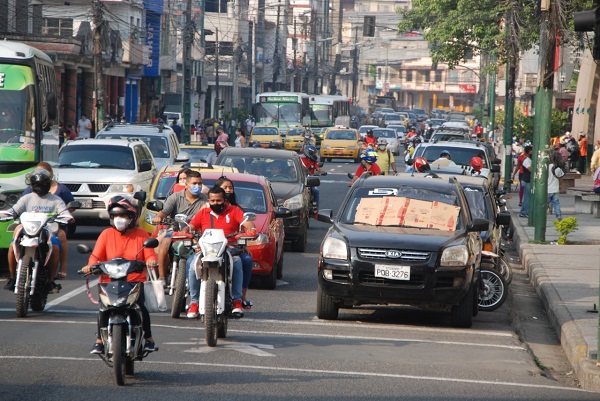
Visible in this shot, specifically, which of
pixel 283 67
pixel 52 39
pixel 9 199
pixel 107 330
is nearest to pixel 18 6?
pixel 52 39

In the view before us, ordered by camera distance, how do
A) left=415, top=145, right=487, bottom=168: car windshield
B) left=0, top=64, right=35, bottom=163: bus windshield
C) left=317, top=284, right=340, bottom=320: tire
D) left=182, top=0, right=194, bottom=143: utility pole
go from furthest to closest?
left=182, top=0, right=194, bottom=143: utility pole < left=415, top=145, right=487, bottom=168: car windshield < left=0, top=64, right=35, bottom=163: bus windshield < left=317, top=284, right=340, bottom=320: tire

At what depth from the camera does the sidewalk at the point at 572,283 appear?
11484 millimetres

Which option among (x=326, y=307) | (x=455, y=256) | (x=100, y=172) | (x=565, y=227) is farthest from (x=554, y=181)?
(x=455, y=256)

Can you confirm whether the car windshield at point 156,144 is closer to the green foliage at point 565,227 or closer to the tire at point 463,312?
the green foliage at point 565,227

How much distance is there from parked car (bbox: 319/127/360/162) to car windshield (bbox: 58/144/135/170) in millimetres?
34788

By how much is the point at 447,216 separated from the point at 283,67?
10128 centimetres

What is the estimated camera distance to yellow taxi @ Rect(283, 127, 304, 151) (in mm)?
60594

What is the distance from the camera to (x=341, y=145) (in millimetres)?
58469

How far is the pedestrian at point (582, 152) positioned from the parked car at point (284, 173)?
3037 cm

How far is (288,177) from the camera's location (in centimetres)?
2209

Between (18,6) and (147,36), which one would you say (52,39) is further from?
(147,36)

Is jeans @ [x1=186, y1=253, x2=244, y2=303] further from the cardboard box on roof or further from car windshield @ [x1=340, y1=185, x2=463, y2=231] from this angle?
the cardboard box on roof

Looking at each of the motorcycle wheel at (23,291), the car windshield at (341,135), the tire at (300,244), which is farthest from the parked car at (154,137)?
the car windshield at (341,135)

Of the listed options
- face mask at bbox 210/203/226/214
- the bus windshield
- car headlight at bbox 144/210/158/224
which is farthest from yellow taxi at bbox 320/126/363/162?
face mask at bbox 210/203/226/214
